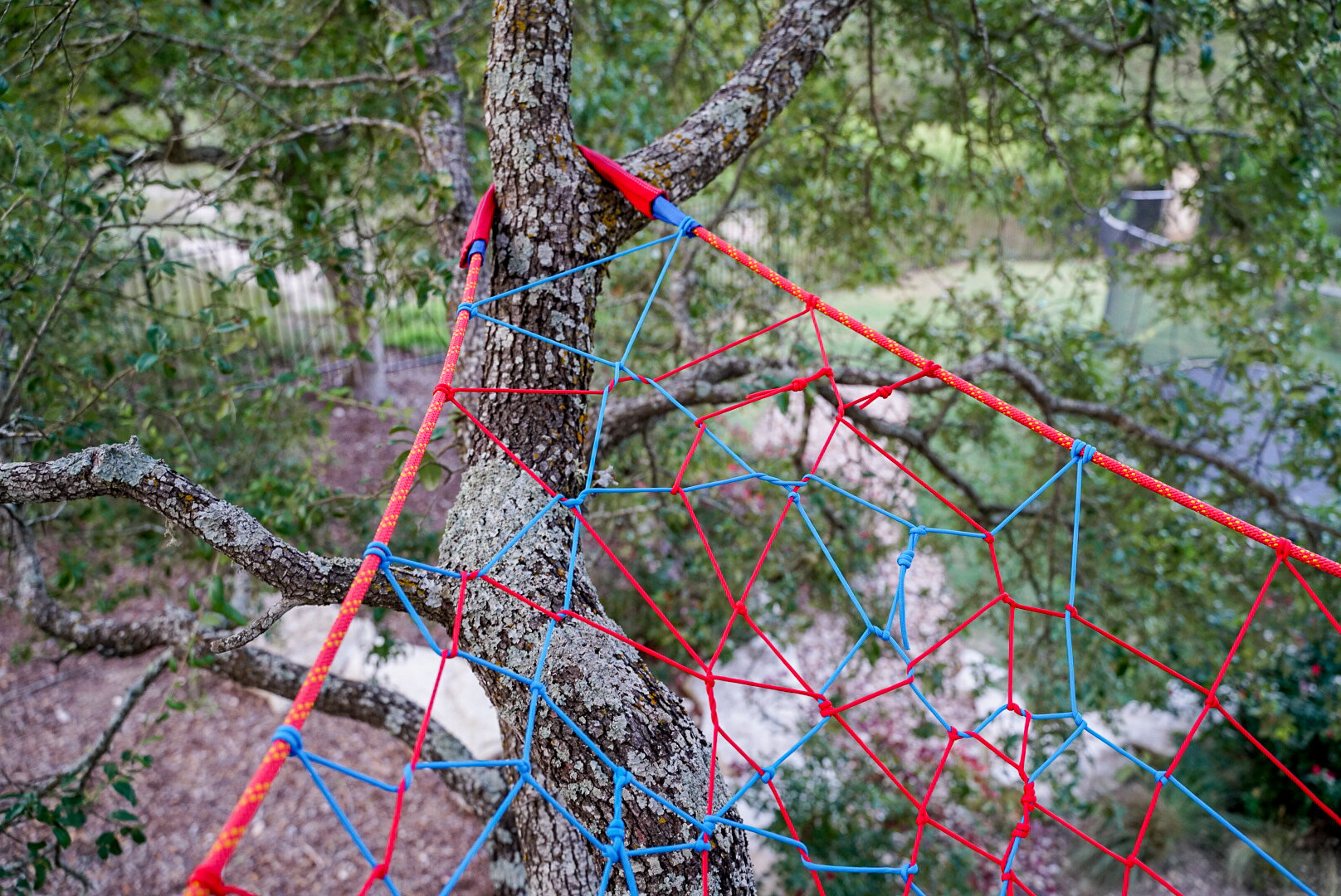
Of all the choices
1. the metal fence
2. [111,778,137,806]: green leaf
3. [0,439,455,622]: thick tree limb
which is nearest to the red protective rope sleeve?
[0,439,455,622]: thick tree limb

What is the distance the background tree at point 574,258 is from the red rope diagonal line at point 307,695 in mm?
216

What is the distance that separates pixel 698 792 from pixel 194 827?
2.92m

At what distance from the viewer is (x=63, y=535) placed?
243 cm

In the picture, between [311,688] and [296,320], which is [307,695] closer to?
[311,688]

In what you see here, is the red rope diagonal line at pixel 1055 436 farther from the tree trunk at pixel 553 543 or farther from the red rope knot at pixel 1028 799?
the red rope knot at pixel 1028 799

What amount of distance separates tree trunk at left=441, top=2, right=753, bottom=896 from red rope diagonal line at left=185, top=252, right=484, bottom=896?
7.5 inches

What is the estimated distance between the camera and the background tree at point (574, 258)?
1203mm

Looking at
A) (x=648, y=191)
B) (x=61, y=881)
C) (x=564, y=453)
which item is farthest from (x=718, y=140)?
(x=61, y=881)

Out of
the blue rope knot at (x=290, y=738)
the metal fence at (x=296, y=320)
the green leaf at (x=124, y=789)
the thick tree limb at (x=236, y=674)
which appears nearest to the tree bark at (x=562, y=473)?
the blue rope knot at (x=290, y=738)

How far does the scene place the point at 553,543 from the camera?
116 centimetres

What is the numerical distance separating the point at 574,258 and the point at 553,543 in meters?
0.46

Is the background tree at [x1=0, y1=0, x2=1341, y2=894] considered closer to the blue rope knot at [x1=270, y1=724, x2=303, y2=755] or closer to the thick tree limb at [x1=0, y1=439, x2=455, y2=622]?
the thick tree limb at [x1=0, y1=439, x2=455, y2=622]

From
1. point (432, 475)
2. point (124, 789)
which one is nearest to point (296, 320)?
point (124, 789)

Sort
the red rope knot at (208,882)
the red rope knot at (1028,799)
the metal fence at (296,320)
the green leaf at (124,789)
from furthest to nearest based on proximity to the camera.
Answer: the metal fence at (296,320) < the green leaf at (124,789) < the red rope knot at (1028,799) < the red rope knot at (208,882)
